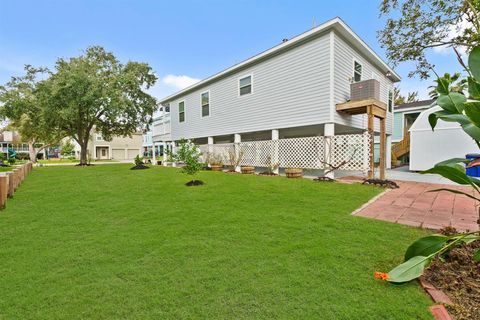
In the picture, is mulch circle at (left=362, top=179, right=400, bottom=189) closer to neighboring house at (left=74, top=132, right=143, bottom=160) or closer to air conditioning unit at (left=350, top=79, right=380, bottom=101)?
air conditioning unit at (left=350, top=79, right=380, bottom=101)

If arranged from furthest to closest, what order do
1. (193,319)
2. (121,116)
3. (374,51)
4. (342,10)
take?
(121,116), (374,51), (342,10), (193,319)

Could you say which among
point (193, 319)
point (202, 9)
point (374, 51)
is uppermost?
point (202, 9)

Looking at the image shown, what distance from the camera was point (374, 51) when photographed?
1014 cm

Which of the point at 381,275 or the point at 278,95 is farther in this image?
the point at 278,95

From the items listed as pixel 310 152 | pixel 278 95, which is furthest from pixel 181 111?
pixel 310 152

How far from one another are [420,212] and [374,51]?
8.43m

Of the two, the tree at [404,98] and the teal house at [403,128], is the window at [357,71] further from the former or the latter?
the tree at [404,98]

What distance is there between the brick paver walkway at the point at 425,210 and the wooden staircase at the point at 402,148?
1075 centimetres

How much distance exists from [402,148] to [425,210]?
13.0 meters

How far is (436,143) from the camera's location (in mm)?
10531

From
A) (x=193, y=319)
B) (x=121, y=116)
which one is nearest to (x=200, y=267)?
(x=193, y=319)

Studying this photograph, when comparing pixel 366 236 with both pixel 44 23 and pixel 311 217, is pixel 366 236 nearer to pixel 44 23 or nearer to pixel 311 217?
pixel 311 217

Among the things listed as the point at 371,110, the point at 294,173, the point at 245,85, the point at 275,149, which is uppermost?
the point at 245,85

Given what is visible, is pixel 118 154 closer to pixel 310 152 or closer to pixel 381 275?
pixel 310 152
